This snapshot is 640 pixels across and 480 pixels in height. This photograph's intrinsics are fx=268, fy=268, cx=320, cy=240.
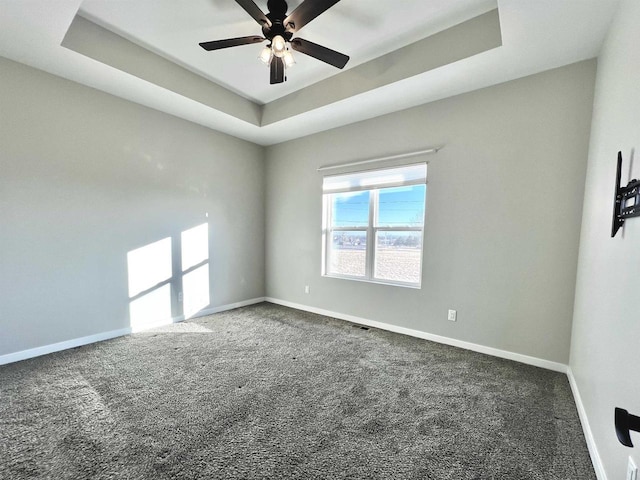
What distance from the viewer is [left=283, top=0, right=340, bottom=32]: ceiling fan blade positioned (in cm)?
168

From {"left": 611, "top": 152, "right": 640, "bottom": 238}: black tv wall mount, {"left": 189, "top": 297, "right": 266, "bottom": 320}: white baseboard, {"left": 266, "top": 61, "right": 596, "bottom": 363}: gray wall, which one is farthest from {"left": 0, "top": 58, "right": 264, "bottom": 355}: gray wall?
{"left": 611, "top": 152, "right": 640, "bottom": 238}: black tv wall mount

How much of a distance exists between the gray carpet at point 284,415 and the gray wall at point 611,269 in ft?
1.09

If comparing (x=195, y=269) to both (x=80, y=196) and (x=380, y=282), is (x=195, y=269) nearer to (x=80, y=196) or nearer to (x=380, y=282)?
(x=80, y=196)

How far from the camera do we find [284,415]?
176 centimetres

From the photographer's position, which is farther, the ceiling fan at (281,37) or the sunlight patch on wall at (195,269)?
the sunlight patch on wall at (195,269)

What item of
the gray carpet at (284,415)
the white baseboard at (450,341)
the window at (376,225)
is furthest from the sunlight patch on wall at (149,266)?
the window at (376,225)

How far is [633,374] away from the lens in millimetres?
1045

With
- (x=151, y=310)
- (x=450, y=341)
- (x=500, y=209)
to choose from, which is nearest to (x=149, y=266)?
(x=151, y=310)

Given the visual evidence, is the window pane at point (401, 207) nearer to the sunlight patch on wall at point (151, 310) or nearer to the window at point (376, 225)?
the window at point (376, 225)

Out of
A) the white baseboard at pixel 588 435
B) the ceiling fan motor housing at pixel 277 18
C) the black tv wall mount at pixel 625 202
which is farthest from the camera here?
the ceiling fan motor housing at pixel 277 18

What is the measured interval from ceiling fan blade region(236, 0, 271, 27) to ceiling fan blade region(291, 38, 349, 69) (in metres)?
0.23

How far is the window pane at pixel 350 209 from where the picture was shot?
11.8 feet

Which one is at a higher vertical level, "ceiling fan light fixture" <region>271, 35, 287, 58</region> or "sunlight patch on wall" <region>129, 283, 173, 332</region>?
"ceiling fan light fixture" <region>271, 35, 287, 58</region>

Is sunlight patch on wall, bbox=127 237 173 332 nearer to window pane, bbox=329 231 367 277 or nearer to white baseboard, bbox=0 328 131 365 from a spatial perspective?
white baseboard, bbox=0 328 131 365
